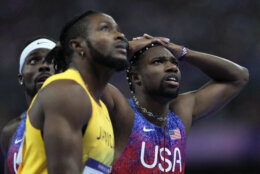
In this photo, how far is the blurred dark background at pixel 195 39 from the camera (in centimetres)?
731

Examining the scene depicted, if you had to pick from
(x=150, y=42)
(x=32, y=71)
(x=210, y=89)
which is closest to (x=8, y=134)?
(x=32, y=71)

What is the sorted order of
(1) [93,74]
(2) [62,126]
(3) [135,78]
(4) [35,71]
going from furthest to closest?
(3) [135,78]
(4) [35,71]
(1) [93,74]
(2) [62,126]

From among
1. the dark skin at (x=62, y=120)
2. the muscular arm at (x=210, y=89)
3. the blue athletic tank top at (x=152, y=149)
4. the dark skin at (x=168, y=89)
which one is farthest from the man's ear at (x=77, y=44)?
the muscular arm at (x=210, y=89)

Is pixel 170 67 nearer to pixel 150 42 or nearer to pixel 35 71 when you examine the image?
pixel 150 42

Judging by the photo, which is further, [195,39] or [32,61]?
[195,39]

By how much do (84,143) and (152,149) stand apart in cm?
141

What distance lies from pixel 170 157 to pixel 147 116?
1.37 ft

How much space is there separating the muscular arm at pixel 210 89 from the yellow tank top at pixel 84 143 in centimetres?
173

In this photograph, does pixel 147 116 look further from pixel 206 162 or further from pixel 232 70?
pixel 206 162

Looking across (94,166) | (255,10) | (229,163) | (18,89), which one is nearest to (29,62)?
(94,166)

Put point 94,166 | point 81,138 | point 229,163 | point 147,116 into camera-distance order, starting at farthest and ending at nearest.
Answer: point 229,163
point 147,116
point 94,166
point 81,138

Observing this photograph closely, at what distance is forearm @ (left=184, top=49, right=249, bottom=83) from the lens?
167 inches

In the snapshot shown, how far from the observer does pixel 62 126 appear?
6.94 feet

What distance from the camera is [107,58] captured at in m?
2.61
